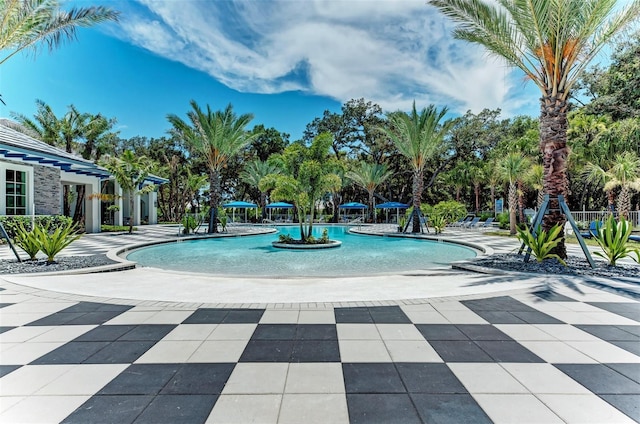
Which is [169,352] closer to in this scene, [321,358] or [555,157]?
[321,358]

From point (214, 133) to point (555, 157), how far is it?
51.6 ft

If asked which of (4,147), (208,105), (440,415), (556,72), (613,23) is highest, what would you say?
(208,105)

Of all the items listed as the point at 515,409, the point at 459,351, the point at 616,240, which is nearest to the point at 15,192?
the point at 459,351

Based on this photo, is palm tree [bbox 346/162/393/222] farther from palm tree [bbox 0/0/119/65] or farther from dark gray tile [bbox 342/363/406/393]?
dark gray tile [bbox 342/363/406/393]

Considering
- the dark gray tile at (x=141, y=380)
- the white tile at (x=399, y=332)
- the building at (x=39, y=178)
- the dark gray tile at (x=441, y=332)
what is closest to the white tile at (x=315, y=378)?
the white tile at (x=399, y=332)

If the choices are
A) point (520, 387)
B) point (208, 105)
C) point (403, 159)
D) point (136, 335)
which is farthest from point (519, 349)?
point (403, 159)

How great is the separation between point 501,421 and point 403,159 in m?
34.3

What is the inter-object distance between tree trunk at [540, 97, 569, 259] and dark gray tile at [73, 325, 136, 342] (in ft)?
31.3

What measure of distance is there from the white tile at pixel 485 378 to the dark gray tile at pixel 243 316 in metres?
2.45

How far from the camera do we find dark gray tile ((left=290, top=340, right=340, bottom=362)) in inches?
125

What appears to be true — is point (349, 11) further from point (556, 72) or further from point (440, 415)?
point (440, 415)

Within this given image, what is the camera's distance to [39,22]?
8805mm

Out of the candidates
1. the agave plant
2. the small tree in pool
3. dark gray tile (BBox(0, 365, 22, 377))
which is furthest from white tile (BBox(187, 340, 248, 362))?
the small tree in pool

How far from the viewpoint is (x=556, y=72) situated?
8.50 m
